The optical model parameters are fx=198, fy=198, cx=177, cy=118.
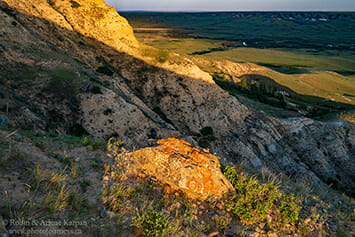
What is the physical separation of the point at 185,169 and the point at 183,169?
0.08 meters

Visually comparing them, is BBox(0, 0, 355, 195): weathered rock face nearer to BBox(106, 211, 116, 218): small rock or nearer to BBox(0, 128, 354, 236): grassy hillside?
BBox(0, 128, 354, 236): grassy hillside

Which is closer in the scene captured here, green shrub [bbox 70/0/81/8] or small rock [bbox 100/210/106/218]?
small rock [bbox 100/210/106/218]

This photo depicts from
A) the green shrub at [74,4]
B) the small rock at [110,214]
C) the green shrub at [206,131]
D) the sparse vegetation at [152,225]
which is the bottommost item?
the green shrub at [206,131]

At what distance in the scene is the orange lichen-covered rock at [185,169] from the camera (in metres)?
7.58

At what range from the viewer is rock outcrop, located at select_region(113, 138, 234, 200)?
299 inches

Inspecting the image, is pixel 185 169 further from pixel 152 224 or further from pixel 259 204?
pixel 259 204

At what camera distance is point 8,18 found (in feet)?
91.9

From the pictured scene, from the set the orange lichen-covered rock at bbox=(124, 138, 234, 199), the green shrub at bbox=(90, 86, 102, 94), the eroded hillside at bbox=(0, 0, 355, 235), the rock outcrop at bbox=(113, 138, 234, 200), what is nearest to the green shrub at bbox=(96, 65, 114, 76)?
the eroded hillside at bbox=(0, 0, 355, 235)

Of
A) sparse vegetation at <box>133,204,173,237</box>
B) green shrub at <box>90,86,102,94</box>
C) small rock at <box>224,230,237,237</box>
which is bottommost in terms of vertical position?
small rock at <box>224,230,237,237</box>

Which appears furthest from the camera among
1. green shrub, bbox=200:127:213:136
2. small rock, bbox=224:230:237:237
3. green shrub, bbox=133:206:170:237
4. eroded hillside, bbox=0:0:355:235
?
green shrub, bbox=200:127:213:136

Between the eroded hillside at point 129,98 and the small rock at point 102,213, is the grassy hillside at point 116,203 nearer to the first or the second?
the small rock at point 102,213

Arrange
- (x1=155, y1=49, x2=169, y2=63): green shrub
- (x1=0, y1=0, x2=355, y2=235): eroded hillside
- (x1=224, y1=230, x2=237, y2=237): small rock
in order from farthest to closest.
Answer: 1. (x1=155, y1=49, x2=169, y2=63): green shrub
2. (x1=0, y1=0, x2=355, y2=235): eroded hillside
3. (x1=224, y1=230, x2=237, y2=237): small rock

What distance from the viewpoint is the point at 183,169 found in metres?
7.77

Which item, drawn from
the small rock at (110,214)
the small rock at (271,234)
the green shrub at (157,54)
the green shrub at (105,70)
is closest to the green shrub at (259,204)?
the small rock at (271,234)
